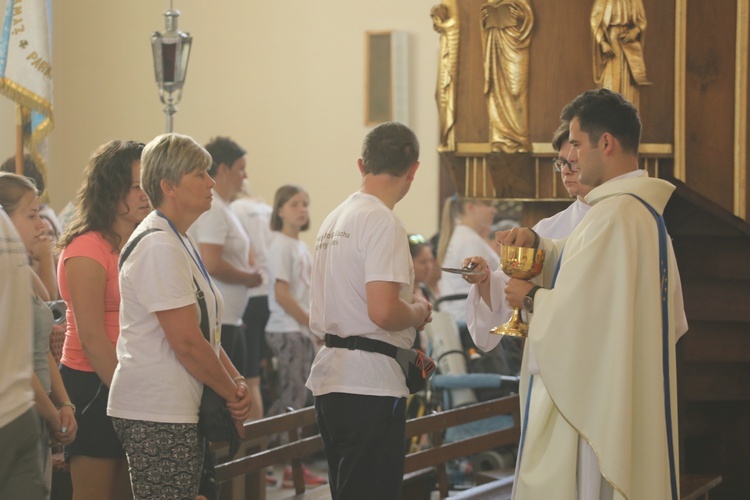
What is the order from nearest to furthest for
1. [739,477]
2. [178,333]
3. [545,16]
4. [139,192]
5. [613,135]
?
[178,333] < [613,135] < [139,192] < [545,16] < [739,477]

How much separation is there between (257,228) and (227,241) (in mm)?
1382

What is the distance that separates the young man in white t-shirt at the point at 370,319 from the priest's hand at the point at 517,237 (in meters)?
0.31

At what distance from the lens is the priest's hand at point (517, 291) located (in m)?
2.83

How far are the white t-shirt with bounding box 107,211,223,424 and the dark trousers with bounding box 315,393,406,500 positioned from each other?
508 mm

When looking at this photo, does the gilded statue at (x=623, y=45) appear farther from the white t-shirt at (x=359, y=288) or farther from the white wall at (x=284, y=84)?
the white wall at (x=284, y=84)

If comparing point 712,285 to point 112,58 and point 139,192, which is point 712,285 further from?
point 112,58

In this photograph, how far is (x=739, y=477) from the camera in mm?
4922

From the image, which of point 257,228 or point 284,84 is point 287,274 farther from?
point 284,84

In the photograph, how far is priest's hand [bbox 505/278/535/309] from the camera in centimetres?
283

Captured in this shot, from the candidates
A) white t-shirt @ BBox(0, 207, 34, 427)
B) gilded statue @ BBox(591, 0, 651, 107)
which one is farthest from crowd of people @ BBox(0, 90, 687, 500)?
gilded statue @ BBox(591, 0, 651, 107)

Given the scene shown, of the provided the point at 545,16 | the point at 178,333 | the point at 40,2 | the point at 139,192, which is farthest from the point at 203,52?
the point at 178,333

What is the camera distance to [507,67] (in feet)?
13.6

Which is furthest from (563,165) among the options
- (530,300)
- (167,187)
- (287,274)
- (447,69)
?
(287,274)

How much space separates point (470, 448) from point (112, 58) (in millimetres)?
6122
